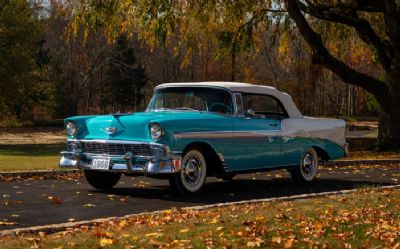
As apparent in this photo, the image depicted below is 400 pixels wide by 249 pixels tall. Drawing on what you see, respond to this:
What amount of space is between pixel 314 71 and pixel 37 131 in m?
27.7

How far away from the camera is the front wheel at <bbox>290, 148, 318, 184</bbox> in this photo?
12868 millimetres

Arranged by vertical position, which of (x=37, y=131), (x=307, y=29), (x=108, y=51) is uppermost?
(x=108, y=51)

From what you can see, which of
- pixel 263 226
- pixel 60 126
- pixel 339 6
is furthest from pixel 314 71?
pixel 263 226

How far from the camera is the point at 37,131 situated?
57.9 m

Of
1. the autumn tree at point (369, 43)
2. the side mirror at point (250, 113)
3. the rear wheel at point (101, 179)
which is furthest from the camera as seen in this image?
the autumn tree at point (369, 43)

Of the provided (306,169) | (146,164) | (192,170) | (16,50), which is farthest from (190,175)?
(16,50)

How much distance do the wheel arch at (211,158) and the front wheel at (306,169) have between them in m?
2.34

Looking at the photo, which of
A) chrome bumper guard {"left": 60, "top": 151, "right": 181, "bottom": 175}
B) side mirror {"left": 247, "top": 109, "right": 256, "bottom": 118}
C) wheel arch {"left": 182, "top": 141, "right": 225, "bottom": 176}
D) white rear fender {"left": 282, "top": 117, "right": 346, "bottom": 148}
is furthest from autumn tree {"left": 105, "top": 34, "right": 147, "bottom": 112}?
chrome bumper guard {"left": 60, "top": 151, "right": 181, "bottom": 175}

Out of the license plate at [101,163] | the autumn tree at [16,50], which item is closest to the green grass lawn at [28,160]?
the license plate at [101,163]

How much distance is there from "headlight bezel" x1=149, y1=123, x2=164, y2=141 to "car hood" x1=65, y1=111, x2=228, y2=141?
6 centimetres

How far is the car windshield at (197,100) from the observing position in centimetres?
1141

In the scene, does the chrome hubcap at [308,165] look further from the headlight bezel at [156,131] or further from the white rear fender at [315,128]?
the headlight bezel at [156,131]

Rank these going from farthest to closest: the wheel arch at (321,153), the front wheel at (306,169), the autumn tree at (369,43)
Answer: the autumn tree at (369,43)
the wheel arch at (321,153)
the front wheel at (306,169)

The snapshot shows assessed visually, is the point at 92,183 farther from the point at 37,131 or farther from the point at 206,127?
the point at 37,131
